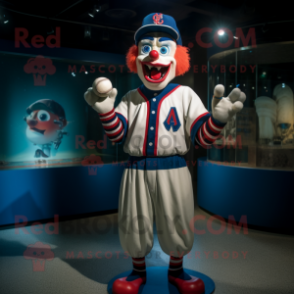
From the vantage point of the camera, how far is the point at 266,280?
2297mm

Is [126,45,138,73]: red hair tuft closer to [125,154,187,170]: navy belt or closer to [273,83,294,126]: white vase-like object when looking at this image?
[125,154,187,170]: navy belt

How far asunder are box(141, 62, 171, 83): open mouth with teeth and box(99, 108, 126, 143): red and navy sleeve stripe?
0.30 metres

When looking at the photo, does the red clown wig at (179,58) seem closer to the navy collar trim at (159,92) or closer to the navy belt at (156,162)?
the navy collar trim at (159,92)

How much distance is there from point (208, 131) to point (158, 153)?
32 centimetres

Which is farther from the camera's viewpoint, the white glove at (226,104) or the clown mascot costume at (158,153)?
the clown mascot costume at (158,153)

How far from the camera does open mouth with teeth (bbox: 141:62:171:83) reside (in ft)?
6.63

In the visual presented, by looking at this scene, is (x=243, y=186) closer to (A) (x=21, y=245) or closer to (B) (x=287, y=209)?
(B) (x=287, y=209)

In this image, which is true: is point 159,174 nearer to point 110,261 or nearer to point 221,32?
point 110,261

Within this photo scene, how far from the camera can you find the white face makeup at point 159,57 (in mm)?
2020

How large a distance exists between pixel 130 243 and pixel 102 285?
430 mm

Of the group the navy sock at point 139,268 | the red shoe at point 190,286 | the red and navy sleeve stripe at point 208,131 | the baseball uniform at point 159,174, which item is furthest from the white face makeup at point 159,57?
the red shoe at point 190,286

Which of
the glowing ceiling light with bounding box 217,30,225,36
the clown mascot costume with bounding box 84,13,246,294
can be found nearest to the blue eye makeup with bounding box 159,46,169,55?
the clown mascot costume with bounding box 84,13,246,294

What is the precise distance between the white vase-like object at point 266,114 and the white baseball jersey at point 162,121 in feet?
5.70

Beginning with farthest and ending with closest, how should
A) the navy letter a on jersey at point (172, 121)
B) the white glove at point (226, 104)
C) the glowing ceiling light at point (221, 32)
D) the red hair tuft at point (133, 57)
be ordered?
the glowing ceiling light at point (221, 32) < the red hair tuft at point (133, 57) < the navy letter a on jersey at point (172, 121) < the white glove at point (226, 104)
